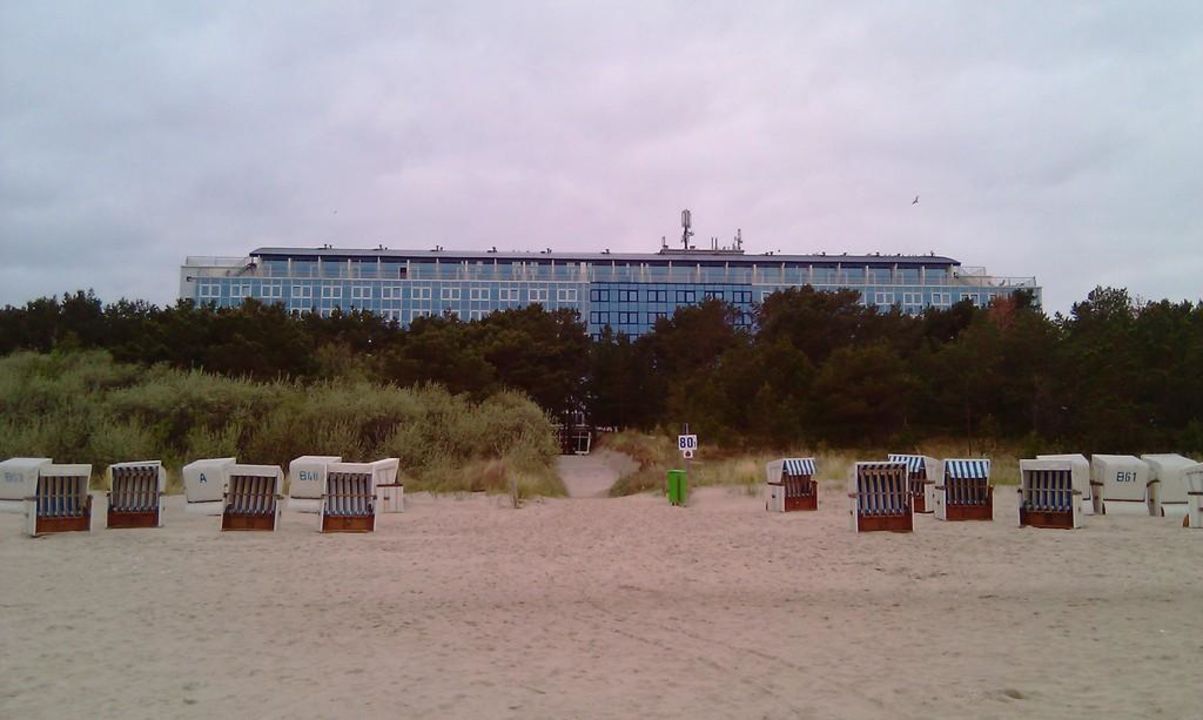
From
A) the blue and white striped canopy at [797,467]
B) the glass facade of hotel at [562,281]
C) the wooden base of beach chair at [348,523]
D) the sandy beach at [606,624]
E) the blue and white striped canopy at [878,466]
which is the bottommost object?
the sandy beach at [606,624]

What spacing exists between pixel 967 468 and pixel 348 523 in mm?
11128

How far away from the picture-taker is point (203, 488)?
1733 centimetres

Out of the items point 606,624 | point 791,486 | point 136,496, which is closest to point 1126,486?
point 791,486

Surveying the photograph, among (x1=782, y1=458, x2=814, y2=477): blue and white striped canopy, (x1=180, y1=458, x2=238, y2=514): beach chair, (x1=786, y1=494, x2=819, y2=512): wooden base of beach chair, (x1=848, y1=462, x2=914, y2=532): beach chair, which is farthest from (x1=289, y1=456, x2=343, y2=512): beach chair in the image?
(x1=848, y1=462, x2=914, y2=532): beach chair

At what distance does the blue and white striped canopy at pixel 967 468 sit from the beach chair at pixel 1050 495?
88 cm

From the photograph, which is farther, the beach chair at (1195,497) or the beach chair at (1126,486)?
the beach chair at (1126,486)

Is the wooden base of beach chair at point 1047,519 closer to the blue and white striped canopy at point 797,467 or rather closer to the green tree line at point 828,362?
the blue and white striped canopy at point 797,467

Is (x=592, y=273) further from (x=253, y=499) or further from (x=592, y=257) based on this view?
(x=253, y=499)

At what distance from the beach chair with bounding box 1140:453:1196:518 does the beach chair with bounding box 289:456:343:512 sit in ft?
50.5

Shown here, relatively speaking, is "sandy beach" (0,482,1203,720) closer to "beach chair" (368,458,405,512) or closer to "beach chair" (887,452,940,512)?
"beach chair" (887,452,940,512)

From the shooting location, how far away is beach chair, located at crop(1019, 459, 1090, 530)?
15422 mm

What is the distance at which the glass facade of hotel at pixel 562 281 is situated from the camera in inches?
2901

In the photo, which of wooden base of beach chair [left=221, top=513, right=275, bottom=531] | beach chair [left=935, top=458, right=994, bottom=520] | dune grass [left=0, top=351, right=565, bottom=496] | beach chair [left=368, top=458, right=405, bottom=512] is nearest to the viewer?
wooden base of beach chair [left=221, top=513, right=275, bottom=531]

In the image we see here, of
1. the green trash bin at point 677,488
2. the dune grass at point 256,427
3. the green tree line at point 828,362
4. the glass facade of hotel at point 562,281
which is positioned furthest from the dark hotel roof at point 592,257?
the green trash bin at point 677,488
